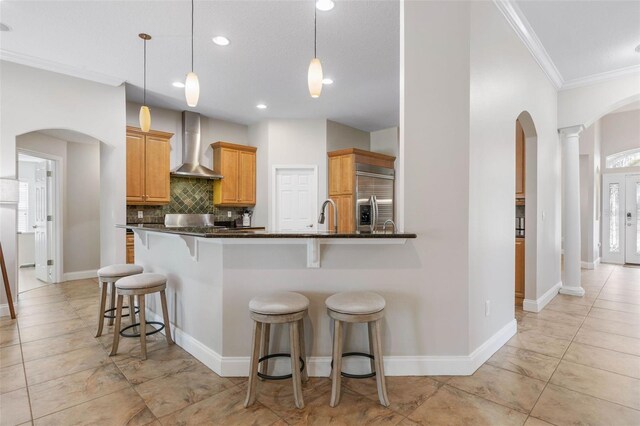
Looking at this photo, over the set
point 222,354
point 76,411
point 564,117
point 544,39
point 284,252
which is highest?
point 544,39

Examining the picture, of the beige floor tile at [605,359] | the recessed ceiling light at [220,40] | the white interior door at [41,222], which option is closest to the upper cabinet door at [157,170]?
the white interior door at [41,222]

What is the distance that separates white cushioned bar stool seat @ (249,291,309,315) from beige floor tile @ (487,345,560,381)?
5.41 ft

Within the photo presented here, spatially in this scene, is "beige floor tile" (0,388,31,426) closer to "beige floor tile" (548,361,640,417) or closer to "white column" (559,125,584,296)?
"beige floor tile" (548,361,640,417)

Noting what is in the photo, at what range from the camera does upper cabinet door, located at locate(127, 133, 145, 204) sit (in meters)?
5.02

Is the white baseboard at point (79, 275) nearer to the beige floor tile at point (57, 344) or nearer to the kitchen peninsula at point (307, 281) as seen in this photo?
the beige floor tile at point (57, 344)

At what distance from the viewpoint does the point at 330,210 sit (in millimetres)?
6363

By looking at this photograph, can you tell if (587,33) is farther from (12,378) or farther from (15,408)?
(12,378)

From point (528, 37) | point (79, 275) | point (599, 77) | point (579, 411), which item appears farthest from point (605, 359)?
point (79, 275)

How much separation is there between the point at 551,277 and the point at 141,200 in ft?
19.9

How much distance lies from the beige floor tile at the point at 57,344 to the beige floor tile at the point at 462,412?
2842 mm

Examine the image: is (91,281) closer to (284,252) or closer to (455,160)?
(284,252)

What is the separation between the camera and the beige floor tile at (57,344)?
272 centimetres

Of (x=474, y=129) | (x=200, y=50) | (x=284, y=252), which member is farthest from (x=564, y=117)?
(x=200, y=50)

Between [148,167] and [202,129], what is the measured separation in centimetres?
140
